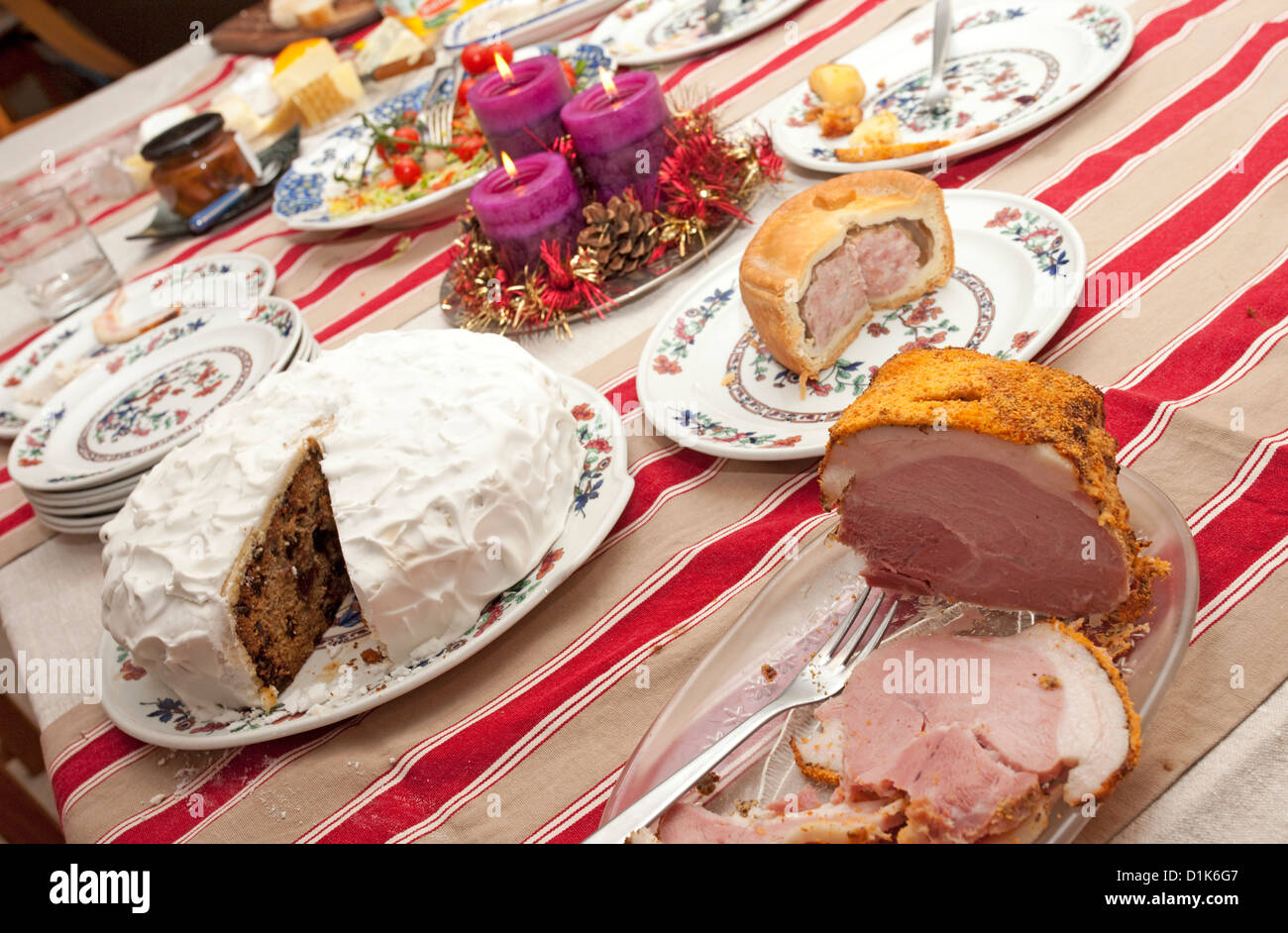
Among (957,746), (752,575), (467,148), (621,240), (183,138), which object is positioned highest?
(183,138)

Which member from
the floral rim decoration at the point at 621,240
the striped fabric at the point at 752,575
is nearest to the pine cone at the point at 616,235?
the floral rim decoration at the point at 621,240

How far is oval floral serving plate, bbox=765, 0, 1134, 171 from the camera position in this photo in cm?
228

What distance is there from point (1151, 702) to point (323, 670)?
4.25 feet

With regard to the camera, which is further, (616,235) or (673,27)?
(673,27)

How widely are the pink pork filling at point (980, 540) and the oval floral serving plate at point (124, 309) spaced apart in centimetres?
198

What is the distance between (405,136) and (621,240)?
118cm

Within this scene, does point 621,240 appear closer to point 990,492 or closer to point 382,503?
point 382,503

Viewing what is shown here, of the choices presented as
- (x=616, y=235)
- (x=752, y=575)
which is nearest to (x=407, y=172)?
(x=616, y=235)

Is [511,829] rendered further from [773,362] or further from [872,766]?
[773,362]

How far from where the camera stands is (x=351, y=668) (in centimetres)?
170

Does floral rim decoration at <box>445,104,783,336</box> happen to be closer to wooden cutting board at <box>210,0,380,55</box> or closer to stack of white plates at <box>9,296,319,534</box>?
stack of white plates at <box>9,296,319,534</box>

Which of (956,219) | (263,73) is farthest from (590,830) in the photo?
(263,73)

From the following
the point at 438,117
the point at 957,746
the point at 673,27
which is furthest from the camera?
the point at 673,27

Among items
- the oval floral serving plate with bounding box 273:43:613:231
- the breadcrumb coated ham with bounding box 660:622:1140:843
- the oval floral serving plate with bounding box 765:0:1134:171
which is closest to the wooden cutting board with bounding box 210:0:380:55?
the oval floral serving plate with bounding box 273:43:613:231
